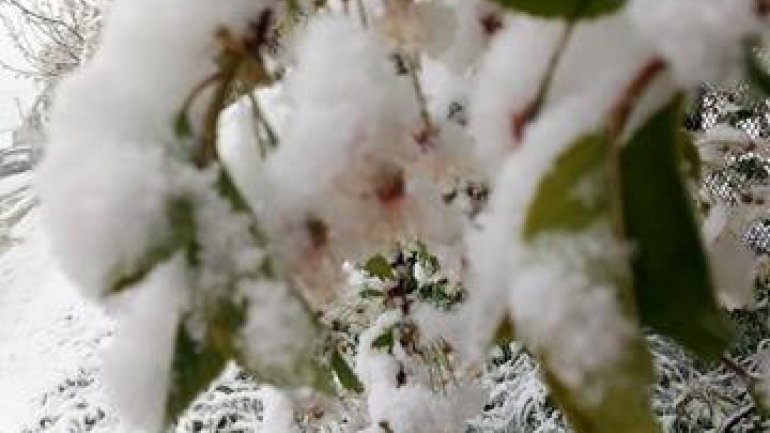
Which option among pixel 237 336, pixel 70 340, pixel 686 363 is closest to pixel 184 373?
pixel 237 336

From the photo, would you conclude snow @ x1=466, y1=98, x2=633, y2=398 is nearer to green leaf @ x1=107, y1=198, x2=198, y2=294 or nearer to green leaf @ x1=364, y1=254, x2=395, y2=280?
green leaf @ x1=107, y1=198, x2=198, y2=294

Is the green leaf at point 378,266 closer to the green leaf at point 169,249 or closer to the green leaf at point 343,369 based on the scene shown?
the green leaf at point 343,369

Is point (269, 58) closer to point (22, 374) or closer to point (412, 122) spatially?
point (412, 122)

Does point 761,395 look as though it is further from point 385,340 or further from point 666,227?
point 385,340

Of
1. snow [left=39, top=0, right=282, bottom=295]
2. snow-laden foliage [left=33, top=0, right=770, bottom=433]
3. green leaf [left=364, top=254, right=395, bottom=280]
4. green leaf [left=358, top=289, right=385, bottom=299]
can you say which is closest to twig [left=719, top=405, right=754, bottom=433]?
green leaf [left=358, top=289, right=385, bottom=299]

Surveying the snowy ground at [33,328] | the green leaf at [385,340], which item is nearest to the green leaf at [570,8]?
the green leaf at [385,340]

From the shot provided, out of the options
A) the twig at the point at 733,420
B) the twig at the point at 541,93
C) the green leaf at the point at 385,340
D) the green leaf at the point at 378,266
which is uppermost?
the green leaf at the point at 385,340
